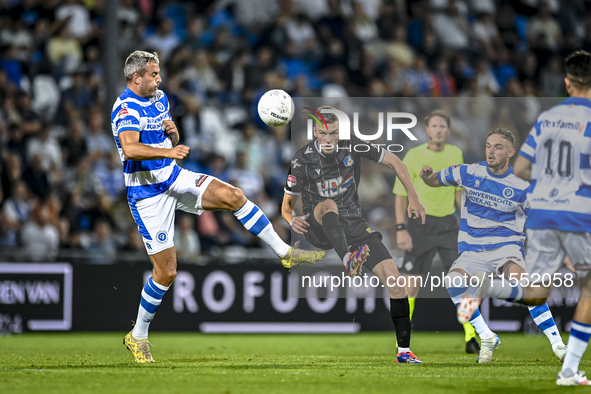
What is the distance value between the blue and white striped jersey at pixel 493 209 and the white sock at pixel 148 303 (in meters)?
3.03

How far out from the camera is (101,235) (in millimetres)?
12703

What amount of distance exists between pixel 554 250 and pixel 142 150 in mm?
3592

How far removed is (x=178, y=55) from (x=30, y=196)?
161 inches

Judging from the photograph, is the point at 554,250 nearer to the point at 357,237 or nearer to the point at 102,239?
the point at 357,237

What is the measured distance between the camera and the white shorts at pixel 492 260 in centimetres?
771

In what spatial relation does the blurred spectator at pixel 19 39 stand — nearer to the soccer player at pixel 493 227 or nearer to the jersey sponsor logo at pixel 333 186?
the jersey sponsor logo at pixel 333 186

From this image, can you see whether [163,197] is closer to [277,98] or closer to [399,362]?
[277,98]

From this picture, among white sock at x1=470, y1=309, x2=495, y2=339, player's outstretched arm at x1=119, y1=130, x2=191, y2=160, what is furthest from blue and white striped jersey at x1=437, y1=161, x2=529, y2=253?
player's outstretched arm at x1=119, y1=130, x2=191, y2=160

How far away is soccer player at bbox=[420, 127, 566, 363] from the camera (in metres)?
7.79

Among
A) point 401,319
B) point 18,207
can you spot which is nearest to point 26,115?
point 18,207

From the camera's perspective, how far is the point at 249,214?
305 inches

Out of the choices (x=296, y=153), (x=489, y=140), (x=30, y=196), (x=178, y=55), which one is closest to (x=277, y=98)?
(x=296, y=153)

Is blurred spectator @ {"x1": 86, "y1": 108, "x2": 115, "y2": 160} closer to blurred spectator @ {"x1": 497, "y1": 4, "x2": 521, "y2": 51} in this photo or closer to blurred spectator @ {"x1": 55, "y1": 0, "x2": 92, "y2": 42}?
blurred spectator @ {"x1": 55, "y1": 0, "x2": 92, "y2": 42}

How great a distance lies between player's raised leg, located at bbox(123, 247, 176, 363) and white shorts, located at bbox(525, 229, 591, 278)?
3.33m
